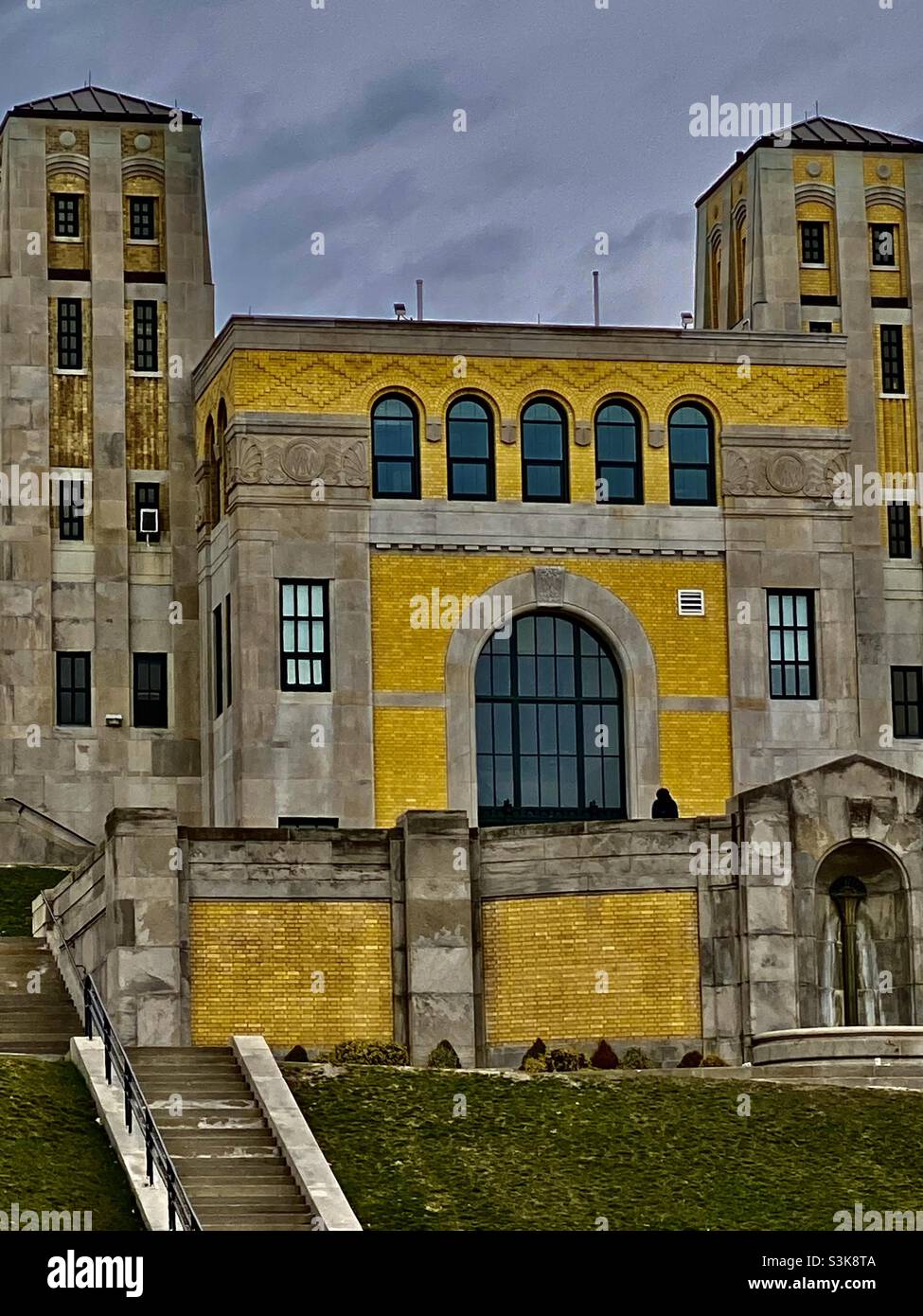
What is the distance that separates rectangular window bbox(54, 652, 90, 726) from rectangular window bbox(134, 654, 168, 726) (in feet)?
3.59

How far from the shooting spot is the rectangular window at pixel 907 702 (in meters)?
70.5

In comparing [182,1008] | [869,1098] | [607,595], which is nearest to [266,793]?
[607,595]

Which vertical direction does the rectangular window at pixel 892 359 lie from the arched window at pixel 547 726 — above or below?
above

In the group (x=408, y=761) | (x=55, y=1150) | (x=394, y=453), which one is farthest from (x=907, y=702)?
(x=55, y=1150)

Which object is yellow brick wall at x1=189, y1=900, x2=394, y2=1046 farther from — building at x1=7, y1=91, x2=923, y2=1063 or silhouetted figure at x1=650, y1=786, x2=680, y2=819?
silhouetted figure at x1=650, y1=786, x2=680, y2=819

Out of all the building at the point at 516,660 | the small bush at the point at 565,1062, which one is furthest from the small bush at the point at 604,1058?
the building at the point at 516,660

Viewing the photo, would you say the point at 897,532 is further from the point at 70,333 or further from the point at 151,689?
the point at 70,333

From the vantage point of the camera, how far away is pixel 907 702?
71.2 metres

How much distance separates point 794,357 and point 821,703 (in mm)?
7293

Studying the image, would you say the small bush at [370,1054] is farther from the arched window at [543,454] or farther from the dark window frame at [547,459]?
the arched window at [543,454]

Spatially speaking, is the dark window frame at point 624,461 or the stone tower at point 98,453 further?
the stone tower at point 98,453

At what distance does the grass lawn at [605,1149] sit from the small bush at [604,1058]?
163 inches

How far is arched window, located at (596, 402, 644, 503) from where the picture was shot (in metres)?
66.2

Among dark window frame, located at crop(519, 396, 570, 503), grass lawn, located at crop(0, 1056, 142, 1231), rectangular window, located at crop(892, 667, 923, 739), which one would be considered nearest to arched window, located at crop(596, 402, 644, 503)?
dark window frame, located at crop(519, 396, 570, 503)
